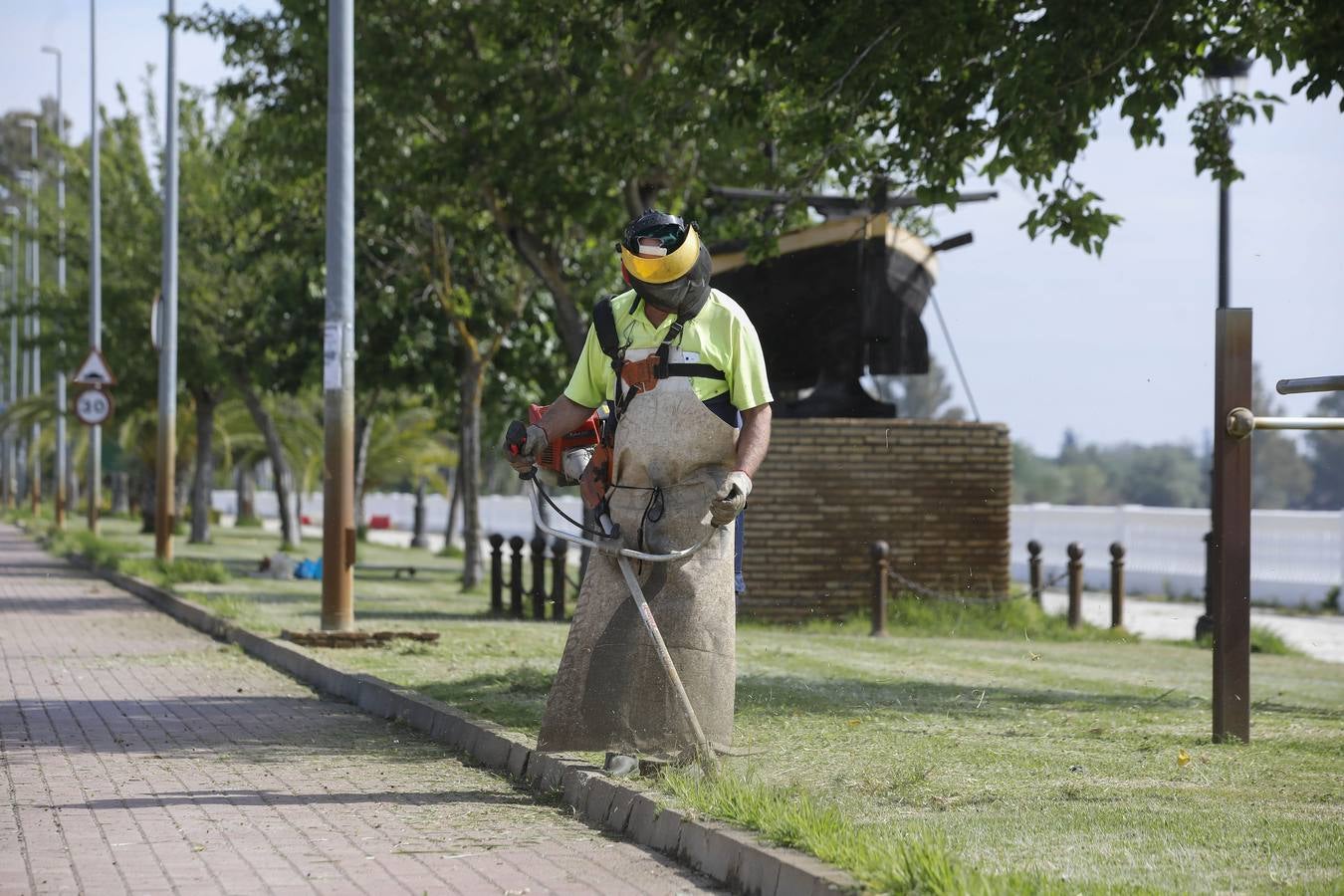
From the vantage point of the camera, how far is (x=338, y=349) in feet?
48.2

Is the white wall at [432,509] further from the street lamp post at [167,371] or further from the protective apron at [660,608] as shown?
the protective apron at [660,608]

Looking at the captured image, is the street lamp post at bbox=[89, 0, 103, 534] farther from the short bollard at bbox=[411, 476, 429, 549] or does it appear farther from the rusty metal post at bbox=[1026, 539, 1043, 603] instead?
the rusty metal post at bbox=[1026, 539, 1043, 603]

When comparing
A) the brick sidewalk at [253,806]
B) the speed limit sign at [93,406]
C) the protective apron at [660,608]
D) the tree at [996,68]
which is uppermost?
the tree at [996,68]

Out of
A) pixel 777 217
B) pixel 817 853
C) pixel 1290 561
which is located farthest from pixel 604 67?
pixel 1290 561

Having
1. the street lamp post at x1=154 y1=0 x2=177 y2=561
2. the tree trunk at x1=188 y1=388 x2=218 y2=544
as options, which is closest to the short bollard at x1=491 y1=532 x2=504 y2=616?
the street lamp post at x1=154 y1=0 x2=177 y2=561

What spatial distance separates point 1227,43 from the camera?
12344 mm

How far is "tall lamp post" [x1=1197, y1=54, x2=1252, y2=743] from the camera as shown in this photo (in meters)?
8.45

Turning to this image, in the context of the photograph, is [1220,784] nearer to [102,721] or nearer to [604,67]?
[102,721]

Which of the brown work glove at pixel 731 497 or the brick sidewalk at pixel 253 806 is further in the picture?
the brown work glove at pixel 731 497

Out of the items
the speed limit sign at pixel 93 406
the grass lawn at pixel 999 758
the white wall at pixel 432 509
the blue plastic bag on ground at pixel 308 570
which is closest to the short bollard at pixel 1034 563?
the grass lawn at pixel 999 758

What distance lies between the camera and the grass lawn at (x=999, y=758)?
551 centimetres

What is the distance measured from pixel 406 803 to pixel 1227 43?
8.01 m

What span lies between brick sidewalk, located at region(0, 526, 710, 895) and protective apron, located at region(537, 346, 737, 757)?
0.46 meters

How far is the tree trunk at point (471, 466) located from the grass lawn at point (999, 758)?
804cm
